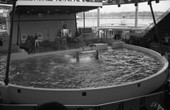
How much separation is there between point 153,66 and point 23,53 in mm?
10006

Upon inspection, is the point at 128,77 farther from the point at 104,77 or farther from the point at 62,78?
the point at 62,78

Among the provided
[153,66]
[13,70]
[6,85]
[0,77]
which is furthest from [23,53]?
[153,66]

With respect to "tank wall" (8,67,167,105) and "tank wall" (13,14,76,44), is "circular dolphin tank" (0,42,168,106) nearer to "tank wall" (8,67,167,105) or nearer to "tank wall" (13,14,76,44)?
"tank wall" (8,67,167,105)

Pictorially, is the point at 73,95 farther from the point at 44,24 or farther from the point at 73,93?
the point at 44,24

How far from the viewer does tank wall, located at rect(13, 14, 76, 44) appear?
1936cm

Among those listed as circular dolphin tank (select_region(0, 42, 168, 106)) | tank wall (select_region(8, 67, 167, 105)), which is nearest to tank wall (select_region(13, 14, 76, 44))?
circular dolphin tank (select_region(0, 42, 168, 106))

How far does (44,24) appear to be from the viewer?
21.0 meters

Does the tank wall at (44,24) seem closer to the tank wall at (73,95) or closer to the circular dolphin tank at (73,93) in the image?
the circular dolphin tank at (73,93)

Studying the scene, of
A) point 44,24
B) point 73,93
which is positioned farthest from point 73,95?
point 44,24

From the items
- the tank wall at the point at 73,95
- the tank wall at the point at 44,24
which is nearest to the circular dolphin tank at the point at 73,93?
the tank wall at the point at 73,95

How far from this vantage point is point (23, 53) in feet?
47.5

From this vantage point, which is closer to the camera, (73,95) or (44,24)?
(73,95)

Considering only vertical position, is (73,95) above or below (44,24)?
below

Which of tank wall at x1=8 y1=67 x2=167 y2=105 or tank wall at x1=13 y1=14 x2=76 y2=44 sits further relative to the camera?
tank wall at x1=13 y1=14 x2=76 y2=44
